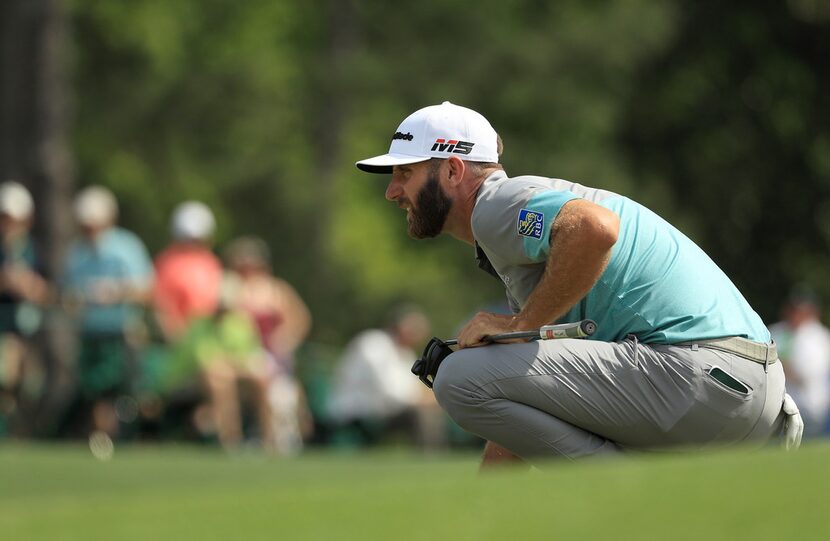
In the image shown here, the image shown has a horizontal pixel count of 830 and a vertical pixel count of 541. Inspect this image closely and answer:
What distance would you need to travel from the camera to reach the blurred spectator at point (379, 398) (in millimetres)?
14727

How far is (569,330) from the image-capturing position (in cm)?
557

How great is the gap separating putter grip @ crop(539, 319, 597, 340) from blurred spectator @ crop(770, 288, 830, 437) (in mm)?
10220

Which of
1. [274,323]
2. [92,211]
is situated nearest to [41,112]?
[274,323]

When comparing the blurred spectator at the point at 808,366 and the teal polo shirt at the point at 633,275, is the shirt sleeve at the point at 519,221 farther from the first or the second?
the blurred spectator at the point at 808,366

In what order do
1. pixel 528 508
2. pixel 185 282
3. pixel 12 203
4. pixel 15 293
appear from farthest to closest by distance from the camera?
pixel 185 282, pixel 15 293, pixel 12 203, pixel 528 508

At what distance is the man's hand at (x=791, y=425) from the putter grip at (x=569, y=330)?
0.84 m

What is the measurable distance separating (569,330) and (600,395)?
0.27 meters

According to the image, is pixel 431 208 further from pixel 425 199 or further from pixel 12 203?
pixel 12 203

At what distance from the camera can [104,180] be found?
82.5ft

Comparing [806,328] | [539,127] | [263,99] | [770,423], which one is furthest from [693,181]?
[770,423]

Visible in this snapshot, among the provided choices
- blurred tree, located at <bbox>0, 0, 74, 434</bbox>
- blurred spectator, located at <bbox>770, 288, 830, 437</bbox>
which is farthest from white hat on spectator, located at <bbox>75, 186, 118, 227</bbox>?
blurred spectator, located at <bbox>770, 288, 830, 437</bbox>

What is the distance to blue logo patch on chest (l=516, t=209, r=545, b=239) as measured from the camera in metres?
5.38

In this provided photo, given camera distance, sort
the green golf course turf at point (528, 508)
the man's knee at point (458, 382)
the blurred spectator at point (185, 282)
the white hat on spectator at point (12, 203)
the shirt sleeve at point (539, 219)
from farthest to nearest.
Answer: the blurred spectator at point (185, 282) → the white hat on spectator at point (12, 203) → the man's knee at point (458, 382) → the shirt sleeve at point (539, 219) → the green golf course turf at point (528, 508)

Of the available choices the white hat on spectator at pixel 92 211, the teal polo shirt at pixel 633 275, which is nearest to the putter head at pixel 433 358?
the teal polo shirt at pixel 633 275
